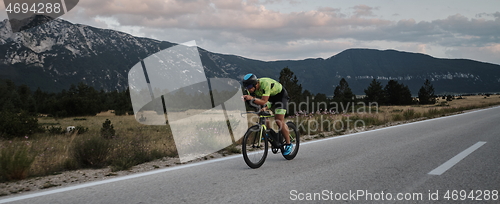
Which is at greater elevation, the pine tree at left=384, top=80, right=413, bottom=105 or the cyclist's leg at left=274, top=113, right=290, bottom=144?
the cyclist's leg at left=274, top=113, right=290, bottom=144

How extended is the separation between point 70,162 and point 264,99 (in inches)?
158

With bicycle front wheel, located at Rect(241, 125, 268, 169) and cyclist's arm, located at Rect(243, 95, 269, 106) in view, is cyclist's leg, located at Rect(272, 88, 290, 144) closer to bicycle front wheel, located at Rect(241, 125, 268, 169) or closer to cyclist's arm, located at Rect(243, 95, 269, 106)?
bicycle front wheel, located at Rect(241, 125, 268, 169)

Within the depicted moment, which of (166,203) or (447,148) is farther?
(447,148)

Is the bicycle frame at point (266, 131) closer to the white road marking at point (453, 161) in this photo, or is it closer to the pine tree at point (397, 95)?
the white road marking at point (453, 161)

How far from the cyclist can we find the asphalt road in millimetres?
667

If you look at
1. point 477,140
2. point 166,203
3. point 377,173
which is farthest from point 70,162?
point 477,140

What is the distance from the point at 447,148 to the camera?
7.89 meters

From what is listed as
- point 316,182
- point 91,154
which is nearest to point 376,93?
point 91,154

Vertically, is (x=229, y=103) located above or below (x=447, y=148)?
above

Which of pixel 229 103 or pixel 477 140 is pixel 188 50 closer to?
pixel 229 103

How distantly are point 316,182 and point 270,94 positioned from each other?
2212 millimetres

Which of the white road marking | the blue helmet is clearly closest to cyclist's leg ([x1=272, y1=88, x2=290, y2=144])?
the blue helmet

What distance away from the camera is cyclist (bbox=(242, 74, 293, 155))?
18.7 ft

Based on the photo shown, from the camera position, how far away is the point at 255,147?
594 cm
